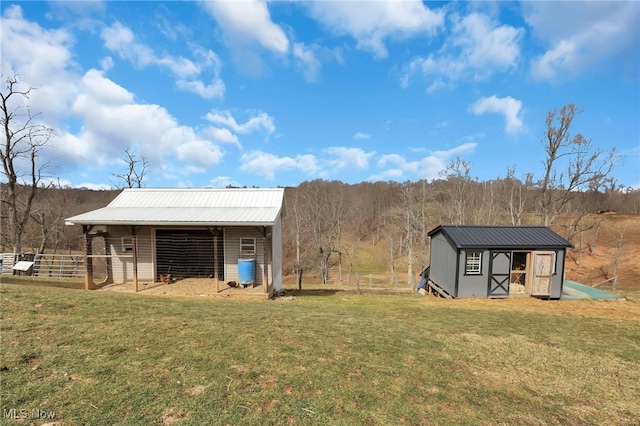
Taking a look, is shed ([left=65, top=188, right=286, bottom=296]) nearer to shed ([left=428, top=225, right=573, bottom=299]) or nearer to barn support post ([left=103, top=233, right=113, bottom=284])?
barn support post ([left=103, top=233, right=113, bottom=284])

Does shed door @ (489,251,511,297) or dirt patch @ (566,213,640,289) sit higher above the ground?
shed door @ (489,251,511,297)

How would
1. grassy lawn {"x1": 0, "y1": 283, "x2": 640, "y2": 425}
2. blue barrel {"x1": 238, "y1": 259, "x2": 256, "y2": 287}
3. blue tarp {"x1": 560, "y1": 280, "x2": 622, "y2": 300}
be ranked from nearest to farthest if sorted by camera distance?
1. grassy lawn {"x1": 0, "y1": 283, "x2": 640, "y2": 425}
2. blue barrel {"x1": 238, "y1": 259, "x2": 256, "y2": 287}
3. blue tarp {"x1": 560, "y1": 280, "x2": 622, "y2": 300}

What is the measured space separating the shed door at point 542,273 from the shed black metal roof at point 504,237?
0.46 m

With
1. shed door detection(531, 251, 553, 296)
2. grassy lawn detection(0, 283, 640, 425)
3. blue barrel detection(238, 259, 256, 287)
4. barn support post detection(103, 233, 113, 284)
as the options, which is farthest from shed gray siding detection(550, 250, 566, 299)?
barn support post detection(103, 233, 113, 284)

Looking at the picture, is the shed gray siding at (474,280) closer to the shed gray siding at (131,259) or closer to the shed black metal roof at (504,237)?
the shed black metal roof at (504,237)

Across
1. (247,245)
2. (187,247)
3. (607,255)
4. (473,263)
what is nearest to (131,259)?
(187,247)

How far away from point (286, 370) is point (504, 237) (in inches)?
523

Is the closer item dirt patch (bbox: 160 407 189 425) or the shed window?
dirt patch (bbox: 160 407 189 425)

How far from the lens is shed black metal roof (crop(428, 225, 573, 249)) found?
12.9 meters

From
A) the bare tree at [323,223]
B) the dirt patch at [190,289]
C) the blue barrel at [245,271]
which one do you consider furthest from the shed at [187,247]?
the bare tree at [323,223]

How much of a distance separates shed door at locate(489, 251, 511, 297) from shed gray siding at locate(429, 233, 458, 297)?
1639 millimetres

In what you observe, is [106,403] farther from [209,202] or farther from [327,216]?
[327,216]

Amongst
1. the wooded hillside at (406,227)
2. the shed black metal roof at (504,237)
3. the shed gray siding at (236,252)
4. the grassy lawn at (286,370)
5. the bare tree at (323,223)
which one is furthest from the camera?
the bare tree at (323,223)

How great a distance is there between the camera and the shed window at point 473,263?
516 inches
